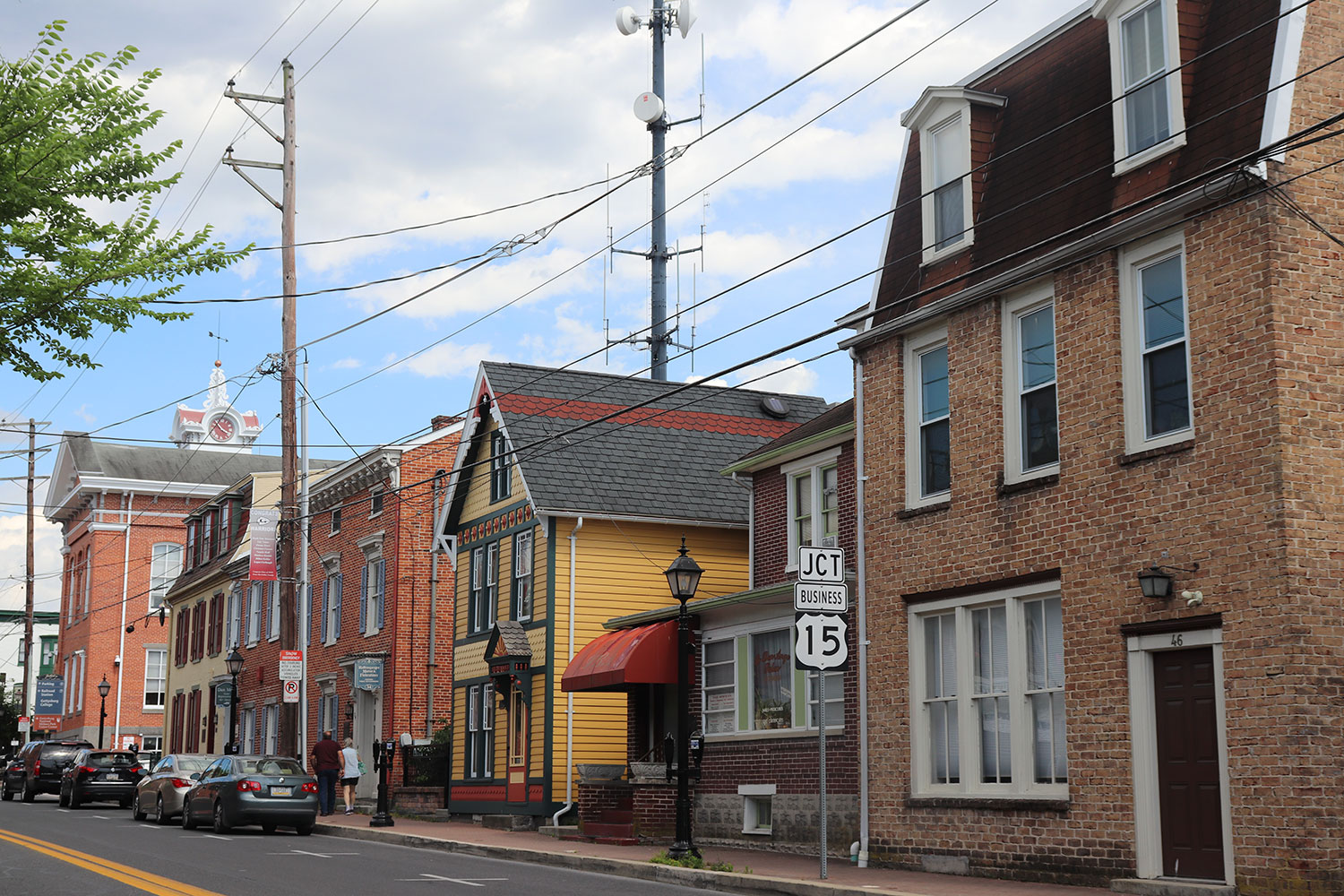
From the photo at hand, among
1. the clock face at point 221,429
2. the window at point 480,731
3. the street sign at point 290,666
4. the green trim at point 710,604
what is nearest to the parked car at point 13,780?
the window at point 480,731

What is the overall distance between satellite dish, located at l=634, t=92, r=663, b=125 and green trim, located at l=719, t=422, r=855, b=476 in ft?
63.5

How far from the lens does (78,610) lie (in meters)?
72.0

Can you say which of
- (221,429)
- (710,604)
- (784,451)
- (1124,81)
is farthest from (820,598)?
(221,429)

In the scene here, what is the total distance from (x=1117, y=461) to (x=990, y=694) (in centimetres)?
342

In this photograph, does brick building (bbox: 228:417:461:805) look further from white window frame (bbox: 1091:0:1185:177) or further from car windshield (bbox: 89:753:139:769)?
white window frame (bbox: 1091:0:1185:177)

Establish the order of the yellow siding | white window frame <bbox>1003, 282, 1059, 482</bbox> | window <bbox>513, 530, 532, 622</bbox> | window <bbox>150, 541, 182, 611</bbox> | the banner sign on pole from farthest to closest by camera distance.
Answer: window <bbox>150, 541, 182, 611</bbox> → the banner sign on pole → window <bbox>513, 530, 532, 622</bbox> → the yellow siding → white window frame <bbox>1003, 282, 1059, 482</bbox>

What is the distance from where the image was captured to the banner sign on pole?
3203 centimetres

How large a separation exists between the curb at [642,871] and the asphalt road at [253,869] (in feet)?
1.32

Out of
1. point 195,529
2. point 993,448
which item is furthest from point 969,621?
point 195,529

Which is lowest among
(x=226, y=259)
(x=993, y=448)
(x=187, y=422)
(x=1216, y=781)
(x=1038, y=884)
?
(x=1038, y=884)

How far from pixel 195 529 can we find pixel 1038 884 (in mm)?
49912

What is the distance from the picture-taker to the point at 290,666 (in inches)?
1148

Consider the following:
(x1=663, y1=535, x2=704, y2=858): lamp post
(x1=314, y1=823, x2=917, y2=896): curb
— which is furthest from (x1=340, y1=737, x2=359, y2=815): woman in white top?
(x1=663, y1=535, x2=704, y2=858): lamp post

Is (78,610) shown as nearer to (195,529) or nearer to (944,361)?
(195,529)
